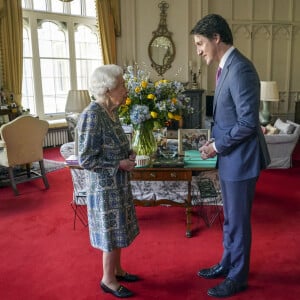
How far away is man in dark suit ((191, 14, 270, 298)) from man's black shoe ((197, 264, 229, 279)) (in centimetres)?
21

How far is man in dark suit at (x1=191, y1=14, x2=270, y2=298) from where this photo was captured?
6.48 ft

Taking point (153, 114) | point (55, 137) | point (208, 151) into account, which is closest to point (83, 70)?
point (55, 137)

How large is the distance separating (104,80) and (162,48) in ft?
21.3

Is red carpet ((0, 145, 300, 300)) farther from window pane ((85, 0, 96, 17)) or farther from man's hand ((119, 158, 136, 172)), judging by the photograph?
window pane ((85, 0, 96, 17))

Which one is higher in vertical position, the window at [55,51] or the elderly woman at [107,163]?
the window at [55,51]

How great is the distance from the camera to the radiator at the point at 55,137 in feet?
24.8

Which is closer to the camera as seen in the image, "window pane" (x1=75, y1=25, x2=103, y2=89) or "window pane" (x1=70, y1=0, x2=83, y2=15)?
"window pane" (x1=70, y1=0, x2=83, y2=15)

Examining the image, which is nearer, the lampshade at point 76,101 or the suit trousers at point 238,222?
the suit trousers at point 238,222

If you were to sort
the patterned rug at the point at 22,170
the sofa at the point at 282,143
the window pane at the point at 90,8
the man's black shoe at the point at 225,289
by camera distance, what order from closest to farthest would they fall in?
the man's black shoe at the point at 225,289
the patterned rug at the point at 22,170
the sofa at the point at 282,143
the window pane at the point at 90,8

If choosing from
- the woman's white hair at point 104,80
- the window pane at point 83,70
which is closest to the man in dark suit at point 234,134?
the woman's white hair at point 104,80

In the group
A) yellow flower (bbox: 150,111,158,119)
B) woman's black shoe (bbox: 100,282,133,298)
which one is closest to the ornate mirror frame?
yellow flower (bbox: 150,111,158,119)

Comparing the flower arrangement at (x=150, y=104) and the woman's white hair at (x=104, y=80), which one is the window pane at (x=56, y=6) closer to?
the flower arrangement at (x=150, y=104)

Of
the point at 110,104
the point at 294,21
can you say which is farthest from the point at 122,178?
the point at 294,21

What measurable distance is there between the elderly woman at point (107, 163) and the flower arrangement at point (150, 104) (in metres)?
0.77
